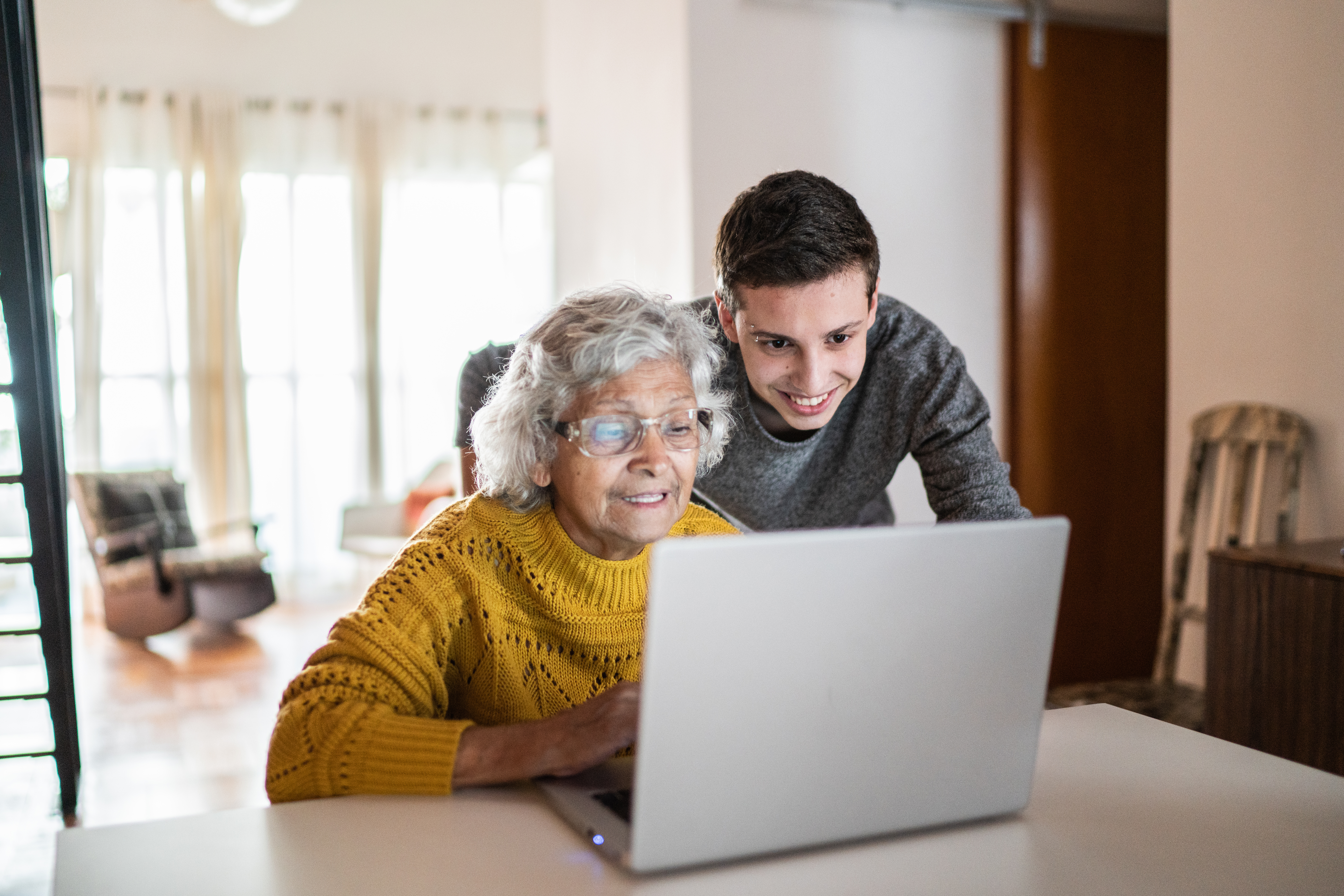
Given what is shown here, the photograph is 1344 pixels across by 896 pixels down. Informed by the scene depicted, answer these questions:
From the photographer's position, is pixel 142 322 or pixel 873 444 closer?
pixel 873 444

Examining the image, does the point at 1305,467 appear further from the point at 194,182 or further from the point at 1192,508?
the point at 194,182

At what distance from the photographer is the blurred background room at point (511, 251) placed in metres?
3.22

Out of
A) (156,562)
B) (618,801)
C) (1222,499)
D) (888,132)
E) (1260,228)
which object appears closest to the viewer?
(618,801)

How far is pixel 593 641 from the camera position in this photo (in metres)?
1.41

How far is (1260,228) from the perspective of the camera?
3119 millimetres

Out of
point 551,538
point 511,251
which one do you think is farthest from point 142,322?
point 551,538

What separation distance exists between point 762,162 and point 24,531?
5150 mm

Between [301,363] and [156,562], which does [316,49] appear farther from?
[156,562]

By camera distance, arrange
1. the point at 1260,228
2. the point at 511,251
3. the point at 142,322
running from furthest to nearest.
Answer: the point at 511,251 → the point at 142,322 → the point at 1260,228

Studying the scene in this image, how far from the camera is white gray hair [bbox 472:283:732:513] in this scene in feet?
4.69

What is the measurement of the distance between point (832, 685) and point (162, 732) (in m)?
3.64

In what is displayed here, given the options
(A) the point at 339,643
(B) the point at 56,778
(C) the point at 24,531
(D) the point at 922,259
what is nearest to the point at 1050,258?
(D) the point at 922,259

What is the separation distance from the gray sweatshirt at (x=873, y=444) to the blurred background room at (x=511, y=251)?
0.42 metres

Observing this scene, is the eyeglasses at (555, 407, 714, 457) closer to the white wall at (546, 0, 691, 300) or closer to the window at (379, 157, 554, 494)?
the white wall at (546, 0, 691, 300)
